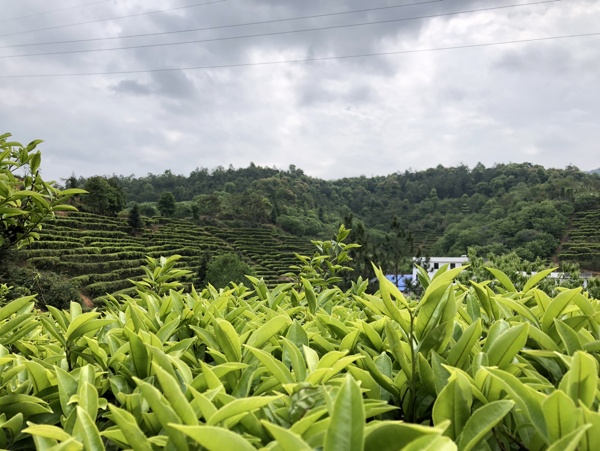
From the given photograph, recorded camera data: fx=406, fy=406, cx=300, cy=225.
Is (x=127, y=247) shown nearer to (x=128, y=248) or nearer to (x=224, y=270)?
(x=128, y=248)

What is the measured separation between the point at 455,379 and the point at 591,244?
42.1m

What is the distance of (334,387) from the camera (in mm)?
576

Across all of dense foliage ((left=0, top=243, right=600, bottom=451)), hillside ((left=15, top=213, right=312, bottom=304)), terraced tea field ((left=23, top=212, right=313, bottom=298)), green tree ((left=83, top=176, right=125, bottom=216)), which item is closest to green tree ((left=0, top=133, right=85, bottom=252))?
dense foliage ((left=0, top=243, right=600, bottom=451))

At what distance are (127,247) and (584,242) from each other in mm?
37617

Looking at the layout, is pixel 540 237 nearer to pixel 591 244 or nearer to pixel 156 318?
pixel 591 244

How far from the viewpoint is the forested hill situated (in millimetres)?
36875

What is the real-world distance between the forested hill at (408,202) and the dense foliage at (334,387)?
71.9 ft

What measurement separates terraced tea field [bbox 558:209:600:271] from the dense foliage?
37.7 m

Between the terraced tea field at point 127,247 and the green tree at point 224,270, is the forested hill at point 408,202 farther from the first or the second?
the green tree at point 224,270

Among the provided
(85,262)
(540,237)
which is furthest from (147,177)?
(540,237)

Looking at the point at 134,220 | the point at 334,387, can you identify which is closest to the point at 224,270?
the point at 134,220

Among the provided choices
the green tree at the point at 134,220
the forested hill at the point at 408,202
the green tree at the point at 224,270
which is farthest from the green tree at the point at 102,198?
the green tree at the point at 224,270

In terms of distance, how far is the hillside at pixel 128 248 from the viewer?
2356 cm

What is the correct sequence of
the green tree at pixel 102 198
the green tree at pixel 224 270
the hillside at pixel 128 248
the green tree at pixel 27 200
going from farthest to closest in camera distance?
the green tree at pixel 102 198
the green tree at pixel 224 270
the hillside at pixel 128 248
the green tree at pixel 27 200
